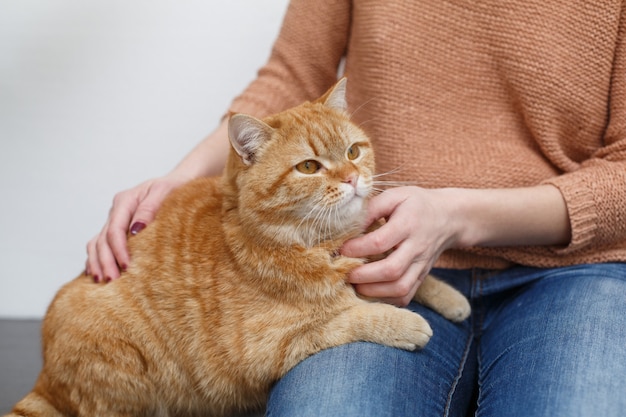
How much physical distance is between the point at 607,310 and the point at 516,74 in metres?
0.56

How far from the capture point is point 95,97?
2.09 metres

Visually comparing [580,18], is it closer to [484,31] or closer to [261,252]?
[484,31]

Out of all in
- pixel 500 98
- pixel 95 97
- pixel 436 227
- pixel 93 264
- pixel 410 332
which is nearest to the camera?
pixel 410 332

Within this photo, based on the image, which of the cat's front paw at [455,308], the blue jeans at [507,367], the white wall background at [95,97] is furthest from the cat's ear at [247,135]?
the white wall background at [95,97]

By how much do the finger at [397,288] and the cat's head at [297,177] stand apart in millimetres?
115

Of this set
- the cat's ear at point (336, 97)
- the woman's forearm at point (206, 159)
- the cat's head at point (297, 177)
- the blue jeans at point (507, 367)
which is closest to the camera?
the blue jeans at point (507, 367)

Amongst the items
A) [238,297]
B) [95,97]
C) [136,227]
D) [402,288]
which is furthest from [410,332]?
[95,97]

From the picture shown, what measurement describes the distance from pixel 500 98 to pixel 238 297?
0.78 meters

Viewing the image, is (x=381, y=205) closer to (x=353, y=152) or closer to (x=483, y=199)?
(x=353, y=152)

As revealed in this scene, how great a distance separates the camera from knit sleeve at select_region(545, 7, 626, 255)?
1316 millimetres

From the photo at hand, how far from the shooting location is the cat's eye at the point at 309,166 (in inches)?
47.1

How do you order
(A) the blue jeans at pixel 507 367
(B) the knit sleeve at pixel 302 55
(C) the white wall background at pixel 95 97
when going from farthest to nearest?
(C) the white wall background at pixel 95 97 → (B) the knit sleeve at pixel 302 55 → (A) the blue jeans at pixel 507 367

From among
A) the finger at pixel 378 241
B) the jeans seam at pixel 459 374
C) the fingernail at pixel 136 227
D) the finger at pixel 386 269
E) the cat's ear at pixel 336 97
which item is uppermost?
the cat's ear at pixel 336 97

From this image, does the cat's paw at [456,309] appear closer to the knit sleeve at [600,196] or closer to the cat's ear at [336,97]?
the knit sleeve at [600,196]
